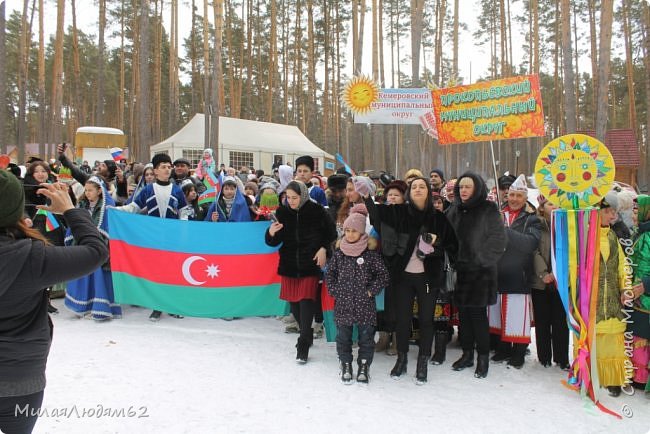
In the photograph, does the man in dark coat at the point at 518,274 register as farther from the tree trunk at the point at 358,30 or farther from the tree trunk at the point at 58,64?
the tree trunk at the point at 58,64

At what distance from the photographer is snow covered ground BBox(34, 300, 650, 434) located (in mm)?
3236

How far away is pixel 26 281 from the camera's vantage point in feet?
5.95

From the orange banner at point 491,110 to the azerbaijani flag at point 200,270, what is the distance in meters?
3.03

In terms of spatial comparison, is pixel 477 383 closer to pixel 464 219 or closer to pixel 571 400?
pixel 571 400

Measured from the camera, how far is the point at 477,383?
4023mm

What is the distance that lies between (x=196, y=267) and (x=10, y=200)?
12.3 ft

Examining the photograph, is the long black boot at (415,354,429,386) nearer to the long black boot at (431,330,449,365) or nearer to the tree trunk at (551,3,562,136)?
the long black boot at (431,330,449,365)

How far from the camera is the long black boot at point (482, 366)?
4.14 m

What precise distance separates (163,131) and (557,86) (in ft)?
103

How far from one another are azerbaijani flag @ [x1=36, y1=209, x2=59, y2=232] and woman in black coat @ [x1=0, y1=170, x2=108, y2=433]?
4130mm

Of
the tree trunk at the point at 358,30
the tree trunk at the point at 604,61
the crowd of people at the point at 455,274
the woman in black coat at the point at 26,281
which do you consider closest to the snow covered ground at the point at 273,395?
the crowd of people at the point at 455,274

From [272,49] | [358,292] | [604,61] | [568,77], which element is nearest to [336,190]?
[358,292]

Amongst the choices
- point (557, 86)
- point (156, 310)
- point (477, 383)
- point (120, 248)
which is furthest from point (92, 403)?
point (557, 86)

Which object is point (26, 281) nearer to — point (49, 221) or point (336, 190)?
point (336, 190)
